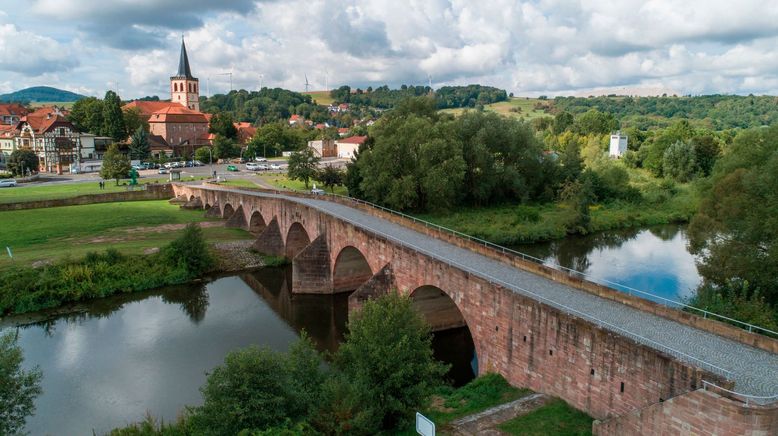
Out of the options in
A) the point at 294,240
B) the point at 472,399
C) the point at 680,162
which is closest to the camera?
the point at 472,399

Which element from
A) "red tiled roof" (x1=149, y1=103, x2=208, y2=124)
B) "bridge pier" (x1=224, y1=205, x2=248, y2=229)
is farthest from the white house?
"red tiled roof" (x1=149, y1=103, x2=208, y2=124)

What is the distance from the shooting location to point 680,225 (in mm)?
54219

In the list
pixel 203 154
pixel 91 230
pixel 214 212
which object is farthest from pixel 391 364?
pixel 203 154

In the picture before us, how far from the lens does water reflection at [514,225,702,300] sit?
32094 mm

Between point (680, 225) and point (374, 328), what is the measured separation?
1938 inches

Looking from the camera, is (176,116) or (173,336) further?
(176,116)

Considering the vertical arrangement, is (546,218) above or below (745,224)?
below

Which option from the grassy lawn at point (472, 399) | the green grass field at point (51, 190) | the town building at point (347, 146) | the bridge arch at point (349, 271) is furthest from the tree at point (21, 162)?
the grassy lawn at point (472, 399)

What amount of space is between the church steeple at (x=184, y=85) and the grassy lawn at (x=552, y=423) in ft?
415

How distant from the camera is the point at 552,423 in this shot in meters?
13.6

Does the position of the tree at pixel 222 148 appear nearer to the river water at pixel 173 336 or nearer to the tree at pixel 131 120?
the tree at pixel 131 120

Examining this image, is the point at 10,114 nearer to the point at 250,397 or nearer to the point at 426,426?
the point at 250,397

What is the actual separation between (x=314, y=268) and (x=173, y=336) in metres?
8.69

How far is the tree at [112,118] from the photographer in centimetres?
8956
